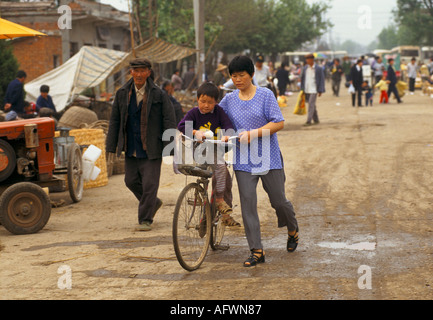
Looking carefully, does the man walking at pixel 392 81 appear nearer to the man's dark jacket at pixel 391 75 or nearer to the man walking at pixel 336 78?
the man's dark jacket at pixel 391 75

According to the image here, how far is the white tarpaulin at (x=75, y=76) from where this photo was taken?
19.0 m

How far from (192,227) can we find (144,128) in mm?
2049

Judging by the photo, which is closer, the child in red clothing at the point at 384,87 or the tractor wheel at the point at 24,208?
the tractor wheel at the point at 24,208

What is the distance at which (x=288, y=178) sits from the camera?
35.9 ft

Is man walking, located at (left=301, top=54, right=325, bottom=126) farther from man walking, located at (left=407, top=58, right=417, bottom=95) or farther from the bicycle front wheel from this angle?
man walking, located at (left=407, top=58, right=417, bottom=95)

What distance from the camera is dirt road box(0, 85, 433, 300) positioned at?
212 inches

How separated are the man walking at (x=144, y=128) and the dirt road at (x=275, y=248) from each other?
18.0 inches

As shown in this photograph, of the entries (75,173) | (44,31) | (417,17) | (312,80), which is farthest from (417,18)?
(75,173)

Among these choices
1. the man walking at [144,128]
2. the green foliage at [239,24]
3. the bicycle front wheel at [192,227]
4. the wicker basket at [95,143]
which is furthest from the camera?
the green foliage at [239,24]

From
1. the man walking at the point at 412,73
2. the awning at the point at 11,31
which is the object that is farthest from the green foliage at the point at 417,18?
the awning at the point at 11,31

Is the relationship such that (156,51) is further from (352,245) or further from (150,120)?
(352,245)

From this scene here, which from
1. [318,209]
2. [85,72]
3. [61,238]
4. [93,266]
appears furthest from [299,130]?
[93,266]

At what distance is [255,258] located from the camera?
609cm

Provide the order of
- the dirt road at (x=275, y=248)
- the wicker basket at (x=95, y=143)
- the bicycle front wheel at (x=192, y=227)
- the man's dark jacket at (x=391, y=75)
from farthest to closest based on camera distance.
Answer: the man's dark jacket at (x=391, y=75), the wicker basket at (x=95, y=143), the bicycle front wheel at (x=192, y=227), the dirt road at (x=275, y=248)
